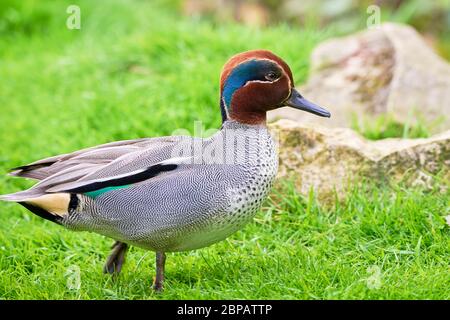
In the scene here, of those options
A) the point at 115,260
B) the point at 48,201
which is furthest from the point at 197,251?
the point at 48,201

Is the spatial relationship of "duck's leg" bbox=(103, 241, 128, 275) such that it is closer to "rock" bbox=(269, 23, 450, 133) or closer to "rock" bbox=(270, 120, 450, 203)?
"rock" bbox=(270, 120, 450, 203)

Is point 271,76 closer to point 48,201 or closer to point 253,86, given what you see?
point 253,86

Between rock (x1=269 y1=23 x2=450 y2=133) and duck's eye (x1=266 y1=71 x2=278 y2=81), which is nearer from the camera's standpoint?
duck's eye (x1=266 y1=71 x2=278 y2=81)

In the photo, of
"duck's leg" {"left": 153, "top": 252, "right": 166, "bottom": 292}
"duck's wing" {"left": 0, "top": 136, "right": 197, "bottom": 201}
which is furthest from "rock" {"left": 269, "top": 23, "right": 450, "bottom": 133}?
"duck's leg" {"left": 153, "top": 252, "right": 166, "bottom": 292}

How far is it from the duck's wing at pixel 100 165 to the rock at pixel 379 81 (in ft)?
4.27

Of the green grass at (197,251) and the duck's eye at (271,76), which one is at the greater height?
the duck's eye at (271,76)

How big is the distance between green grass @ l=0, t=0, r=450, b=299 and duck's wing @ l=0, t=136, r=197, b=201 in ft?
1.29

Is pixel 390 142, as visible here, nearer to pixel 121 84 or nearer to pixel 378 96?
pixel 378 96

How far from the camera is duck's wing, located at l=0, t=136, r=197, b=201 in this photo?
2.90 m

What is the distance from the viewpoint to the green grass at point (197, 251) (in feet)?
9.70

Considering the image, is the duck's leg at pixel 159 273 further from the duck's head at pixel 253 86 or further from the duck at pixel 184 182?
the duck's head at pixel 253 86

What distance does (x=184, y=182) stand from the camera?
2855 millimetres

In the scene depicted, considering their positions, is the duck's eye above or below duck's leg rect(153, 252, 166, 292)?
above

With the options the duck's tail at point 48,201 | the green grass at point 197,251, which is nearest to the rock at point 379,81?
the green grass at point 197,251
